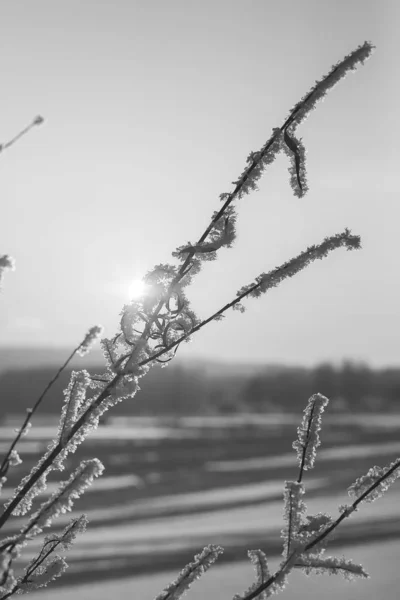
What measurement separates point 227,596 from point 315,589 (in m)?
0.72

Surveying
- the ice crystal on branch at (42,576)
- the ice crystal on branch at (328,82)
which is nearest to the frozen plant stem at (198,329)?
the ice crystal on branch at (328,82)

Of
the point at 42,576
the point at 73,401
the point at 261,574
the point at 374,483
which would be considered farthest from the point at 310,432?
the point at 42,576

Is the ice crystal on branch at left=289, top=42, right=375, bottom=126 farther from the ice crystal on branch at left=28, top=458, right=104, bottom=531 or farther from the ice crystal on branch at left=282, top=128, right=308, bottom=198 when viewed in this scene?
the ice crystal on branch at left=28, top=458, right=104, bottom=531

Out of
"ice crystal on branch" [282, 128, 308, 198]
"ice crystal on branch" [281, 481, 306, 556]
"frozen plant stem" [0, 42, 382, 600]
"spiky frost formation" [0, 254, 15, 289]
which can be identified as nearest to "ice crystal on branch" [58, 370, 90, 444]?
"frozen plant stem" [0, 42, 382, 600]

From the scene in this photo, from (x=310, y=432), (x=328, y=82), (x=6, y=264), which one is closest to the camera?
(x=6, y=264)

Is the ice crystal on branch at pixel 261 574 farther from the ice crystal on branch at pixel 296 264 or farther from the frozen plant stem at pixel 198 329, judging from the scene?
the ice crystal on branch at pixel 296 264

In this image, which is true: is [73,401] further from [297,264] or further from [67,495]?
[297,264]

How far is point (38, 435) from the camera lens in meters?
15.9

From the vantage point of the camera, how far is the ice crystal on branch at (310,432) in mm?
1204

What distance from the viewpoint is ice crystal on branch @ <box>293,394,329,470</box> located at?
120 cm

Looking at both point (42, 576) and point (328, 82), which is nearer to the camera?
point (328, 82)

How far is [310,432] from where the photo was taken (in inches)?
47.6

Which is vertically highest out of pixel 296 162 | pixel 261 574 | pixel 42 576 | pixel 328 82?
pixel 328 82

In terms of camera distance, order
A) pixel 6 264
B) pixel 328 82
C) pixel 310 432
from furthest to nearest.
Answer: pixel 310 432 < pixel 328 82 < pixel 6 264
